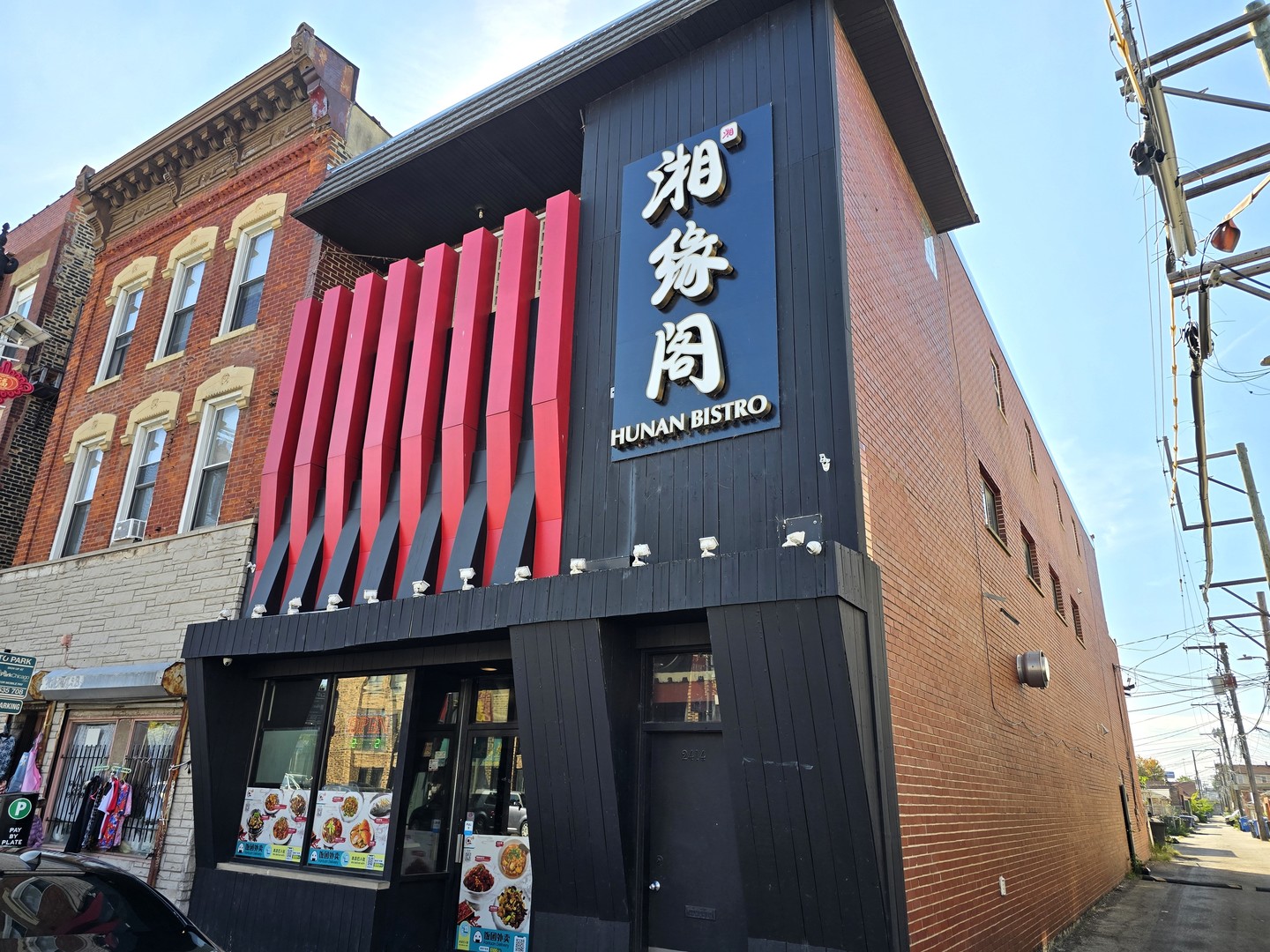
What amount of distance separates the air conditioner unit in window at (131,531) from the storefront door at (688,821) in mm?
9797

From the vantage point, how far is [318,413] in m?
11.5

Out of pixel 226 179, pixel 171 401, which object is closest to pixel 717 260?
pixel 171 401

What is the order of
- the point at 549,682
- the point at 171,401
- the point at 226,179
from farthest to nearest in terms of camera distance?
the point at 226,179 < the point at 171,401 < the point at 549,682

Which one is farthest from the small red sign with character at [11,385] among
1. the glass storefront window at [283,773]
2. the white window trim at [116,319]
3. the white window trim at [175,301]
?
the glass storefront window at [283,773]

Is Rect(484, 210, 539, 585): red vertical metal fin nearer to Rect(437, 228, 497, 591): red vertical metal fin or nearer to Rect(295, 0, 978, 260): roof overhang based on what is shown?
Rect(437, 228, 497, 591): red vertical metal fin

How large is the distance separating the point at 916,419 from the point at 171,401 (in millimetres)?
11840

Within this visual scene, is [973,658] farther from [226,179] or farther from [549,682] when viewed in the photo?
[226,179]

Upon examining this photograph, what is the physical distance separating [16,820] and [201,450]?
242 inches

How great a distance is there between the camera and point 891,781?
21.7 ft

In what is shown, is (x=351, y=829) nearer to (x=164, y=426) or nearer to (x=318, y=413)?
(x=318, y=413)

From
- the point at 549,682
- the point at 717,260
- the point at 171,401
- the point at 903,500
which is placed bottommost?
the point at 549,682

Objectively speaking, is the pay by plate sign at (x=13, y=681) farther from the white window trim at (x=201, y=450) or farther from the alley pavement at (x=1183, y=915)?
the alley pavement at (x=1183, y=915)

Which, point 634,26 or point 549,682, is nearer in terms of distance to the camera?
point 549,682

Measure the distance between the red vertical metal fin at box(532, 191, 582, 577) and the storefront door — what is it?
1.82 m
